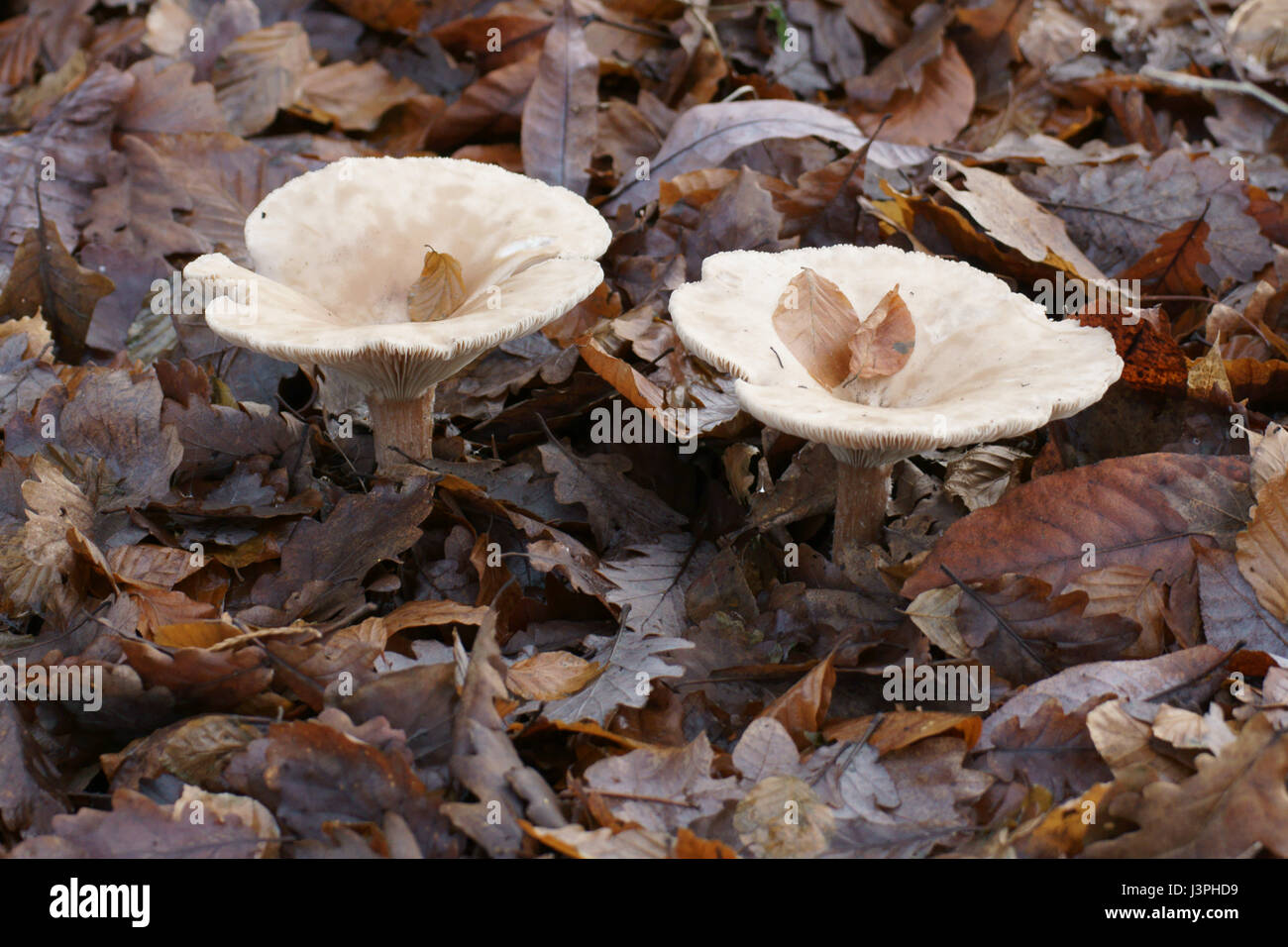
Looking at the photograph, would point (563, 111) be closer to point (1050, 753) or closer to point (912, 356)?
point (912, 356)

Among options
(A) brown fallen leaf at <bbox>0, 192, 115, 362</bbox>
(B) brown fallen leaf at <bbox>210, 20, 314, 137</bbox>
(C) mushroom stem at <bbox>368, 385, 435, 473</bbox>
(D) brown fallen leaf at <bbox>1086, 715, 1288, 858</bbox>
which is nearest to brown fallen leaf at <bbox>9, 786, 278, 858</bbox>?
(C) mushroom stem at <bbox>368, 385, 435, 473</bbox>

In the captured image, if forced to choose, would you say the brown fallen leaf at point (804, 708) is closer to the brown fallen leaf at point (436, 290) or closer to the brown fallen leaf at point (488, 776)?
the brown fallen leaf at point (488, 776)

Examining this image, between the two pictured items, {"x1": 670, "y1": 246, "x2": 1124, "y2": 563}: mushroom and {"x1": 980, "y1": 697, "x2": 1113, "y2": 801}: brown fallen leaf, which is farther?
{"x1": 670, "y1": 246, "x2": 1124, "y2": 563}: mushroom

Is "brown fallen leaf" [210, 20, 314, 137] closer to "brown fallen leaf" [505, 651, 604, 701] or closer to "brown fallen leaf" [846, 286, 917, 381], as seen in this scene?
"brown fallen leaf" [846, 286, 917, 381]
